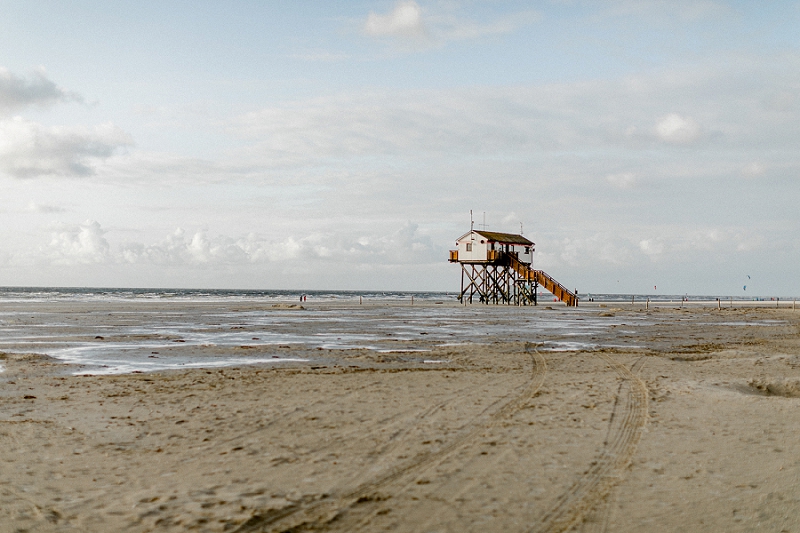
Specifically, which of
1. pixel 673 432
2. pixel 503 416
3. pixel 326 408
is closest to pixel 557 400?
pixel 503 416

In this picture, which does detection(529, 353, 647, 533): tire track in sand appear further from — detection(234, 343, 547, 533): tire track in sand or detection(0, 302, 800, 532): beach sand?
detection(234, 343, 547, 533): tire track in sand

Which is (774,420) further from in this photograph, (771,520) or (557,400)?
(771,520)

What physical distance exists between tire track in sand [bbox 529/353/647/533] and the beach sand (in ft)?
0.09

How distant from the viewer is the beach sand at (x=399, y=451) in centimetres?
570

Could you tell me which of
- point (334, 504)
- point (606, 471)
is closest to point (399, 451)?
point (334, 504)

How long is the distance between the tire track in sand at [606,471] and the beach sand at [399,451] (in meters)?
0.03

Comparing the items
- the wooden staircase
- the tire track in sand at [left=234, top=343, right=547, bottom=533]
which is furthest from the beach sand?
the wooden staircase

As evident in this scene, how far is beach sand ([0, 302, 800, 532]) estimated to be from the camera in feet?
18.7

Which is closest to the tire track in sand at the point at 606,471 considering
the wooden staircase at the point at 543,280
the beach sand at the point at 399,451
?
the beach sand at the point at 399,451

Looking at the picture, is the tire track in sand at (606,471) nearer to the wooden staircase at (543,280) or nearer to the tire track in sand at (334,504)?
the tire track in sand at (334,504)

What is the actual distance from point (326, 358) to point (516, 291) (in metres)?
55.7

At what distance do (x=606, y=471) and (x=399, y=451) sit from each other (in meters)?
2.46

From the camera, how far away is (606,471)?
22.9 ft

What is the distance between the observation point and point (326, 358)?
59.4 feet
